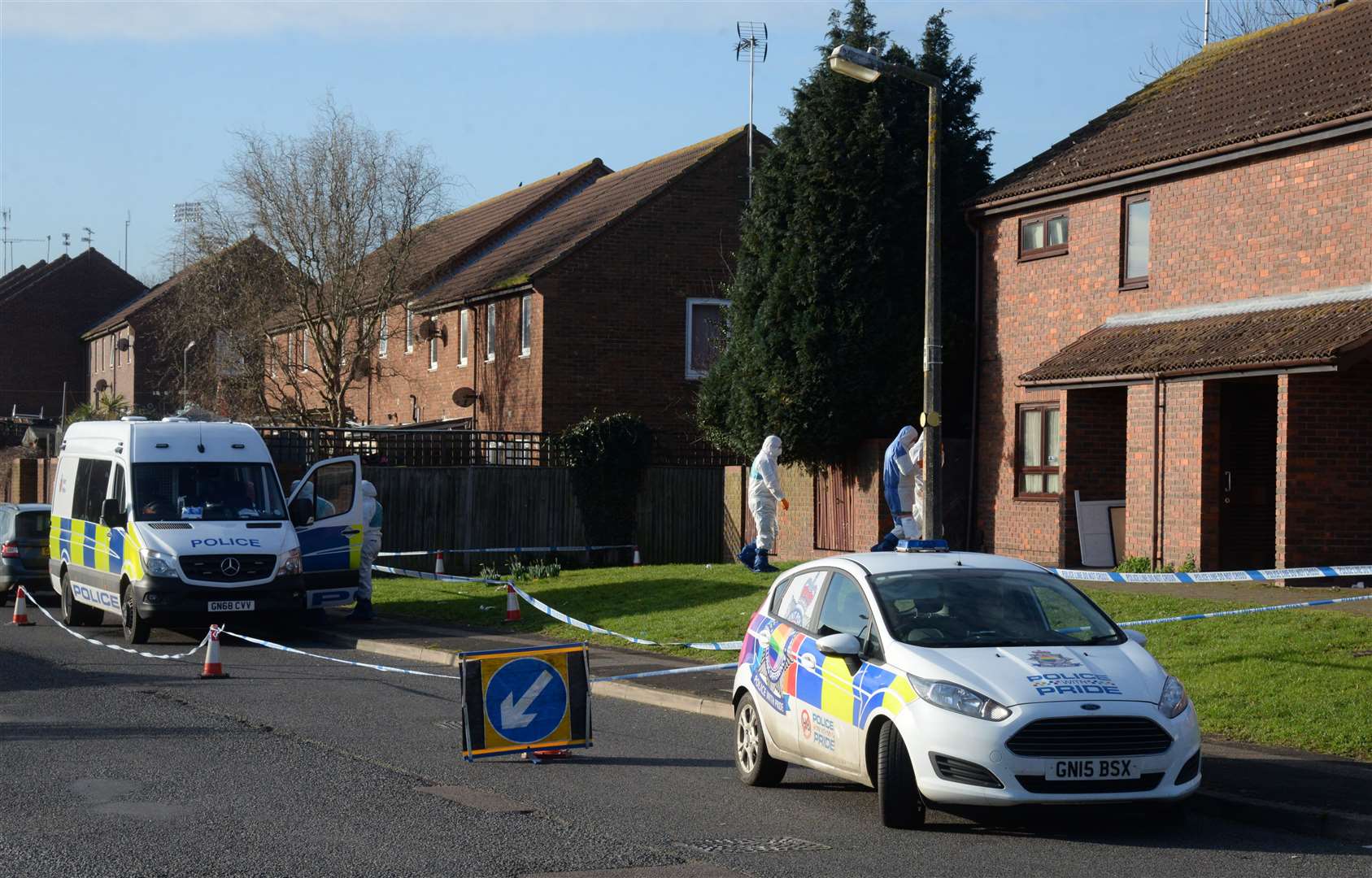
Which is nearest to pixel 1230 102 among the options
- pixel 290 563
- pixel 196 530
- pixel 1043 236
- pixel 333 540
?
pixel 1043 236

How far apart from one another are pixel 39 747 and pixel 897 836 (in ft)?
19.6

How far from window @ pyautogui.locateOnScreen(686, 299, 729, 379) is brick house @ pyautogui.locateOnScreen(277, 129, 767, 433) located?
0.08 feet

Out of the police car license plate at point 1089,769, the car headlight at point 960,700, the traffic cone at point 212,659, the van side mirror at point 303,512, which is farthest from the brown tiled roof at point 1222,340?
the traffic cone at point 212,659

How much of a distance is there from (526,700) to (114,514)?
993cm

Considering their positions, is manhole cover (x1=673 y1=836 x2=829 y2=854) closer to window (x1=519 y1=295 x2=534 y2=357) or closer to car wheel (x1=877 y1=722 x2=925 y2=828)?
car wheel (x1=877 y1=722 x2=925 y2=828)

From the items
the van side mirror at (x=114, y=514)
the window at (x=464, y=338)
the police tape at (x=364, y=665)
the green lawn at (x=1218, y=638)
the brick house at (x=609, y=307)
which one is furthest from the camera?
the window at (x=464, y=338)

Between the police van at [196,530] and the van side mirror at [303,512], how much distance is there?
2 cm

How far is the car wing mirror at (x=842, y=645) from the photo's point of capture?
8.45 metres

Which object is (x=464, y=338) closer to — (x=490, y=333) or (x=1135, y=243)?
(x=490, y=333)

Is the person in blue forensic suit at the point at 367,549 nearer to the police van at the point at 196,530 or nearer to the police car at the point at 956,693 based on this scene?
the police van at the point at 196,530

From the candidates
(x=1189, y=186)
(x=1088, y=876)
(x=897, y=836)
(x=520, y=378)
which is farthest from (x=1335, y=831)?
(x=520, y=378)

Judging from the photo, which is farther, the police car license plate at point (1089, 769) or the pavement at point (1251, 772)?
the pavement at point (1251, 772)

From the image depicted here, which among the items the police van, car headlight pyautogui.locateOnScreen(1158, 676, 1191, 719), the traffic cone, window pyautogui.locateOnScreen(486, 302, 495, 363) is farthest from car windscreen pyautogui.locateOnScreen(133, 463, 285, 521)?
window pyautogui.locateOnScreen(486, 302, 495, 363)

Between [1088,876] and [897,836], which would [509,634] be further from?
[1088,876]
